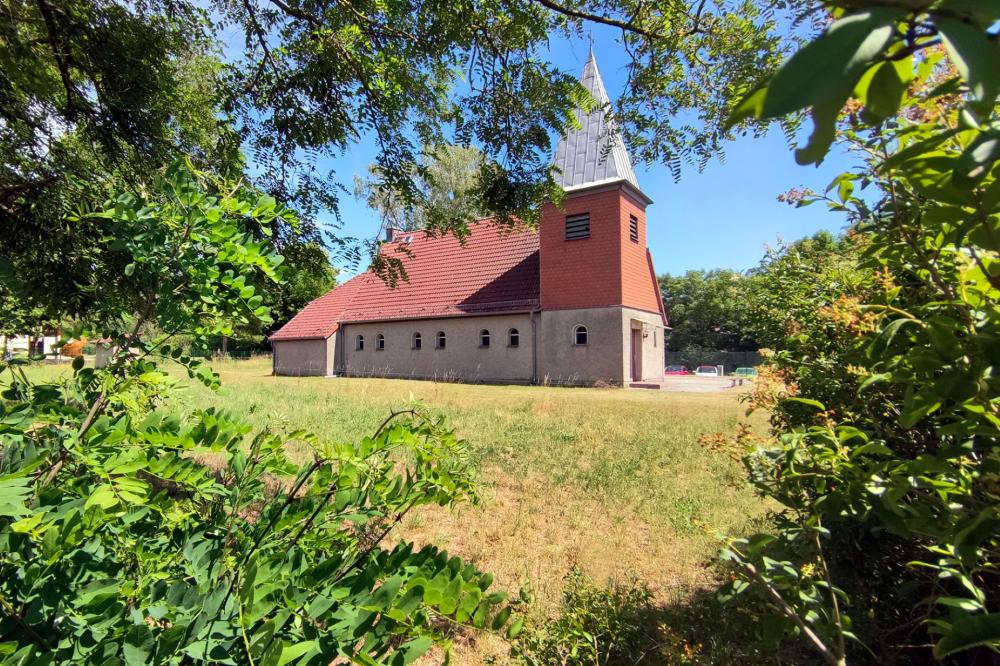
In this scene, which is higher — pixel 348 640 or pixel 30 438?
pixel 30 438

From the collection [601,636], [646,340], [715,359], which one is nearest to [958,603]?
[601,636]

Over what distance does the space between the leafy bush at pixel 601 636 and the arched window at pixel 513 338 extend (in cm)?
1780

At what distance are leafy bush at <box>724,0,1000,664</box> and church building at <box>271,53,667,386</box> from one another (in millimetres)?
14679

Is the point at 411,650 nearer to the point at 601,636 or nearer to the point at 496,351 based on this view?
the point at 601,636

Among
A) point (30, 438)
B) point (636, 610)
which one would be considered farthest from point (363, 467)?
point (636, 610)

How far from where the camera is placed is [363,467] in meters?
1.18

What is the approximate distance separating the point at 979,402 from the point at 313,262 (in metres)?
4.04

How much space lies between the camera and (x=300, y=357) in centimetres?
2591

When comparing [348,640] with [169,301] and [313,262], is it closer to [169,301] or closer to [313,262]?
[169,301]

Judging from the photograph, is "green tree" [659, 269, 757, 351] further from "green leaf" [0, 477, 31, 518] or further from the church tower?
"green leaf" [0, 477, 31, 518]

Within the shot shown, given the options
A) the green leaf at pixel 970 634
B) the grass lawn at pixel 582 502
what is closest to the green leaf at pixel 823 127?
the green leaf at pixel 970 634

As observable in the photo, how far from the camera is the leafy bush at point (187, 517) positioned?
0.90 meters

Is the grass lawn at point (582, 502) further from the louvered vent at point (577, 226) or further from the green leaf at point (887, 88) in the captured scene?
the louvered vent at point (577, 226)

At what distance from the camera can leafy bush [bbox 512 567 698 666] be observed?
80.1 inches
